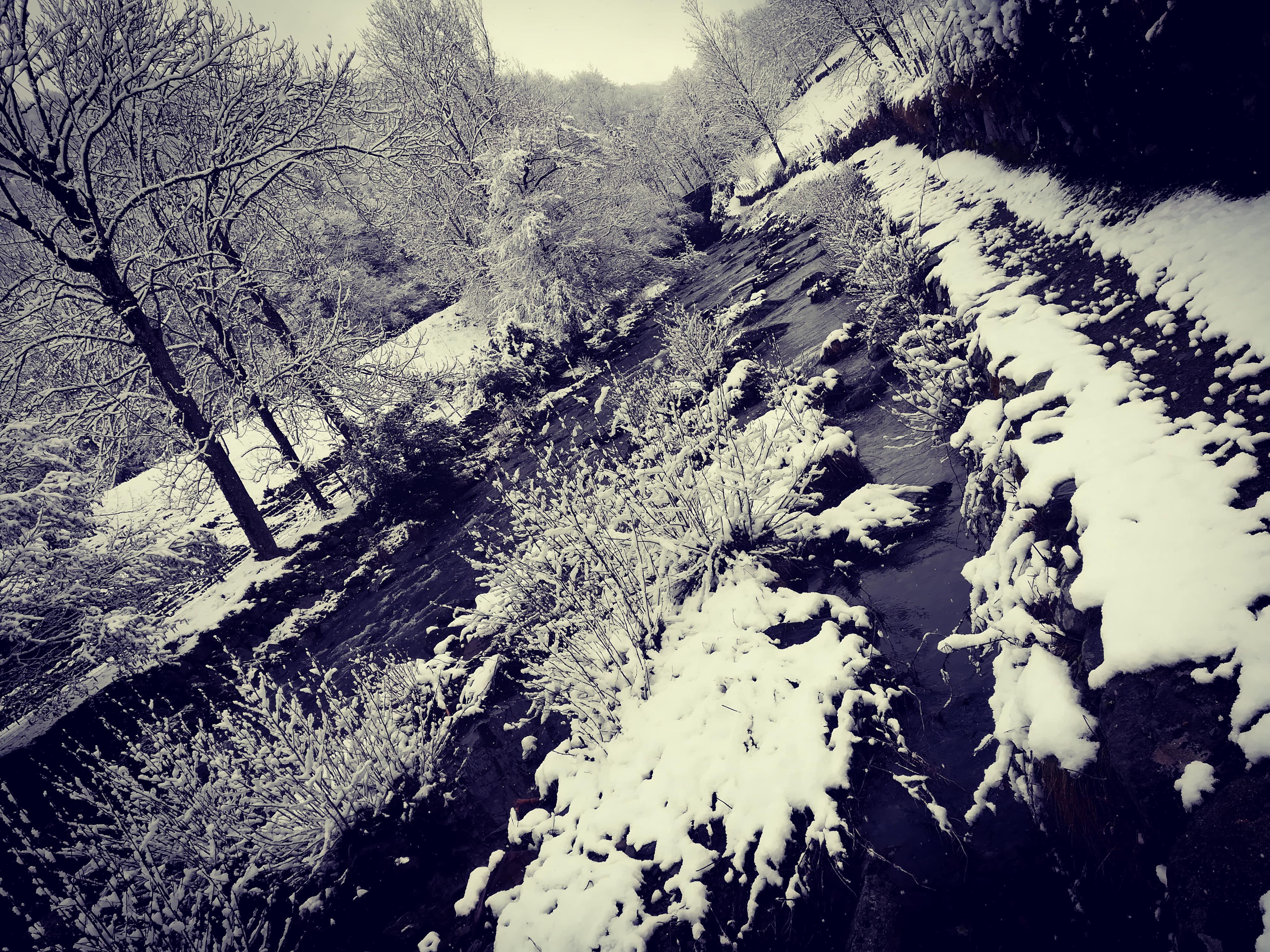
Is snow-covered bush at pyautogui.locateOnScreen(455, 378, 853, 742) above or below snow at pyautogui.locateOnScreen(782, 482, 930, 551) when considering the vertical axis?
above

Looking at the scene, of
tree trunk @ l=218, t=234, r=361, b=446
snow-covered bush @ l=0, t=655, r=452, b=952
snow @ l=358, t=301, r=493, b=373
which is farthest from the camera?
snow @ l=358, t=301, r=493, b=373

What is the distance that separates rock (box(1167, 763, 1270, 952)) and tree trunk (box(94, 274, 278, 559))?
11.2 m

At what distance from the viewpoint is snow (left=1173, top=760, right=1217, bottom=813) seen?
1.40 meters

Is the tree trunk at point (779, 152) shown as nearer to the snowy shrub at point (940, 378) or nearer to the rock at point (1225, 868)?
the snowy shrub at point (940, 378)

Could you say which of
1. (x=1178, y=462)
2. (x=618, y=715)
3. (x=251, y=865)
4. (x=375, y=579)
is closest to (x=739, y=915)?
(x=618, y=715)

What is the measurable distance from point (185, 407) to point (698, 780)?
33.6 feet

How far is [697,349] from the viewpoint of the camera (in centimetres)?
836

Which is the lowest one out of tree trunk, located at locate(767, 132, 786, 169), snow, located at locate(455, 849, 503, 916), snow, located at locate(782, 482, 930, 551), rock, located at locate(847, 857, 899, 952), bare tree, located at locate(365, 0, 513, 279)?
rock, located at locate(847, 857, 899, 952)

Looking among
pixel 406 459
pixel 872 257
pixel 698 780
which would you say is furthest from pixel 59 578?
pixel 872 257

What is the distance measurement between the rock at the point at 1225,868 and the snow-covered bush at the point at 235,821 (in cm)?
389

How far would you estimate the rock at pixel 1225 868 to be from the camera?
1230 millimetres

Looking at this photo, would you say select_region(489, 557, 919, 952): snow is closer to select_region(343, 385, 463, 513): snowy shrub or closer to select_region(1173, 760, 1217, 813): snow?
select_region(1173, 760, 1217, 813): snow

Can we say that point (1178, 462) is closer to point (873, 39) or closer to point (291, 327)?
point (291, 327)

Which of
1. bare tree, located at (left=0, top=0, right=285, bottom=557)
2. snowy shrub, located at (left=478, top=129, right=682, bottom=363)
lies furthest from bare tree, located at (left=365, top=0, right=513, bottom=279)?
bare tree, located at (left=0, top=0, right=285, bottom=557)
